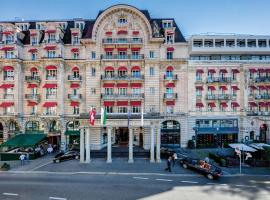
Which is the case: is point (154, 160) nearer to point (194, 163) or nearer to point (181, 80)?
point (194, 163)

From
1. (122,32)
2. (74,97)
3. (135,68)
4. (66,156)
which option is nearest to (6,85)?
(74,97)

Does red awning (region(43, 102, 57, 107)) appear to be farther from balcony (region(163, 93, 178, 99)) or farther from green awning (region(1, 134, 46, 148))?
balcony (region(163, 93, 178, 99))

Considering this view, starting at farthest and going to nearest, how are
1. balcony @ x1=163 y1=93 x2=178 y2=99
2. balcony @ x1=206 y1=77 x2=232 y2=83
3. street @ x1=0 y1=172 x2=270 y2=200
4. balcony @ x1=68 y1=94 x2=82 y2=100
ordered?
balcony @ x1=206 y1=77 x2=232 y2=83, balcony @ x1=68 y1=94 x2=82 y2=100, balcony @ x1=163 y1=93 x2=178 y2=99, street @ x1=0 y1=172 x2=270 y2=200

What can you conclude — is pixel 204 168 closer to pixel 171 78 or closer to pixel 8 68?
pixel 171 78

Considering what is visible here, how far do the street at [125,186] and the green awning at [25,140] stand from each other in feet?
37.0

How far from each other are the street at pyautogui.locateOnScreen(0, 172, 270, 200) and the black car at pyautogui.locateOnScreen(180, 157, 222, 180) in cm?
77

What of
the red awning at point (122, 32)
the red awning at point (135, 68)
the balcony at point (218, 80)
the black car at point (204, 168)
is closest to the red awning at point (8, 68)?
the red awning at point (122, 32)

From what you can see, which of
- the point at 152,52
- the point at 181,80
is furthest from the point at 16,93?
the point at 181,80

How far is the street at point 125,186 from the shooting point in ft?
70.8

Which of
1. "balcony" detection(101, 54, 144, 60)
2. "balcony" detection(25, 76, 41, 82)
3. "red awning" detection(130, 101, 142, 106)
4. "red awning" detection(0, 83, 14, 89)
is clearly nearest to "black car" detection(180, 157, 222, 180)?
"red awning" detection(130, 101, 142, 106)

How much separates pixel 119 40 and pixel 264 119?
3691 cm

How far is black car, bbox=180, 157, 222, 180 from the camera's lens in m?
26.7

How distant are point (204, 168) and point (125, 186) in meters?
10.8

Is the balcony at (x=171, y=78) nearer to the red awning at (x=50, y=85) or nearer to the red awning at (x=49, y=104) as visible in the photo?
the red awning at (x=50, y=85)
